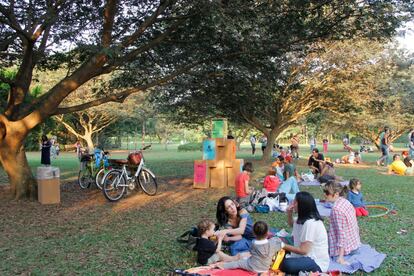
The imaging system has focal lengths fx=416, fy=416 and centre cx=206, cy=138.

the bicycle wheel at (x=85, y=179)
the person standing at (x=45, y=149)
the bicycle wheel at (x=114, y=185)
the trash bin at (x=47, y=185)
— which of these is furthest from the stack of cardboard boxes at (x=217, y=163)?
the person standing at (x=45, y=149)

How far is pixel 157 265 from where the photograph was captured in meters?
5.09

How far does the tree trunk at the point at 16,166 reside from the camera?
9297 mm

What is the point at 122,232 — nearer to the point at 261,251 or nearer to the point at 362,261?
the point at 261,251

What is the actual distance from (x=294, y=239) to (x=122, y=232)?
3.06m

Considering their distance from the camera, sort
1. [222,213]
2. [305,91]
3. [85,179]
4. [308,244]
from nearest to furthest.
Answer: [308,244] < [222,213] < [85,179] < [305,91]

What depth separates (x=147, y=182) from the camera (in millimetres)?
10859

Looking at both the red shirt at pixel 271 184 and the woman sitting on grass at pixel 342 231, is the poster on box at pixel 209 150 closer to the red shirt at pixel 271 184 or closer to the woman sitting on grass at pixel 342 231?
the red shirt at pixel 271 184

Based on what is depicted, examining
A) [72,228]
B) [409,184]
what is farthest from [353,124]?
[72,228]

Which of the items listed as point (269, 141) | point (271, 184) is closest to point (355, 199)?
point (271, 184)

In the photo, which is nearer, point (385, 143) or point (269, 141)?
point (385, 143)

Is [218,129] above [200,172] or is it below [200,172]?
above

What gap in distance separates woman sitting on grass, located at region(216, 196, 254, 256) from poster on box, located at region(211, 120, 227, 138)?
6885 mm

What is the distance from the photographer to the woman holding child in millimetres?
4539

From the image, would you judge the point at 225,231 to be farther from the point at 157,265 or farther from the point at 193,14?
the point at 193,14
